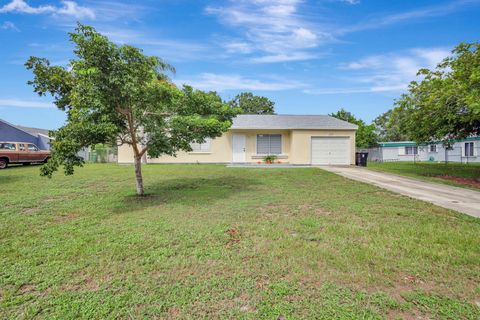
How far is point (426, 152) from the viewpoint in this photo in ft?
102

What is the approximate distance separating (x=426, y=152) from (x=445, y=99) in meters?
25.0

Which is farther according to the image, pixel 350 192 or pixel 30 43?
pixel 30 43

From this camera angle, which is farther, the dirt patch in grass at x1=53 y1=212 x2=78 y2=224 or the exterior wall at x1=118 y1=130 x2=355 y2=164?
the exterior wall at x1=118 y1=130 x2=355 y2=164

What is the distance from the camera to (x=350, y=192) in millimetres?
7918

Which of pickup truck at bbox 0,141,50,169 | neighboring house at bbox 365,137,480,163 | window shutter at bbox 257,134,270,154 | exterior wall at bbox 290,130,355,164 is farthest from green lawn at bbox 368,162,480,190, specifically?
pickup truck at bbox 0,141,50,169

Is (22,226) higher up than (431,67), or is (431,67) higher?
(431,67)

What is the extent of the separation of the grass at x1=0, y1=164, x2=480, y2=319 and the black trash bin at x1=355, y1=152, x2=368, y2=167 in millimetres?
13501

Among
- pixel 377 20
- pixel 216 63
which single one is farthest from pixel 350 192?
pixel 216 63

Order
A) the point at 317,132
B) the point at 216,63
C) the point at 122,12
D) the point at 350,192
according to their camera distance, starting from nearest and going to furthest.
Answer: the point at 350,192, the point at 122,12, the point at 216,63, the point at 317,132

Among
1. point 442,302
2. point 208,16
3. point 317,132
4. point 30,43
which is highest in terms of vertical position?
point 208,16

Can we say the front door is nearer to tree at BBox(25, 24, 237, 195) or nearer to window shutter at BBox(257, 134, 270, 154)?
window shutter at BBox(257, 134, 270, 154)

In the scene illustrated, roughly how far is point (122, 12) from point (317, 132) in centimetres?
1408

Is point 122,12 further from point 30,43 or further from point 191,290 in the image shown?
point 191,290

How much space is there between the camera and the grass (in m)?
2.31
